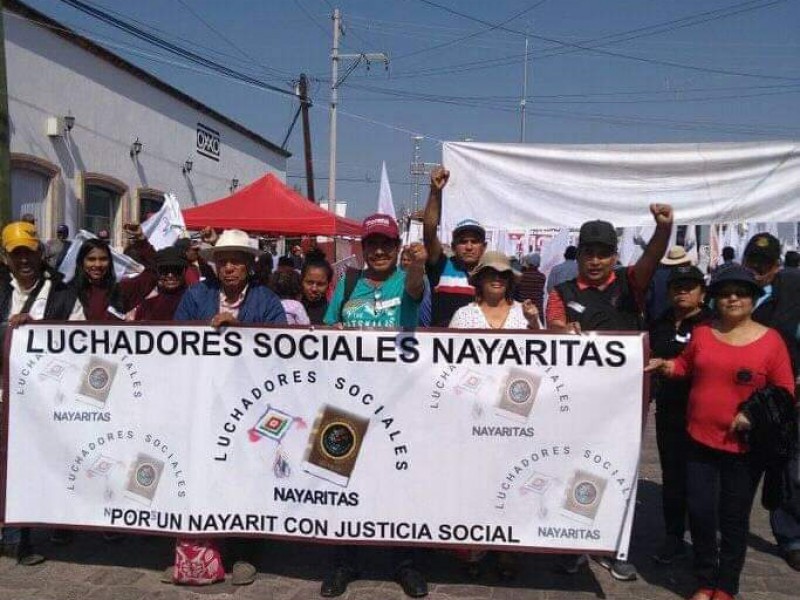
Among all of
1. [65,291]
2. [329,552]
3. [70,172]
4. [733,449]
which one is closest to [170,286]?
[65,291]

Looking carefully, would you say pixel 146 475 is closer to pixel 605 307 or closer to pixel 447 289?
pixel 447 289

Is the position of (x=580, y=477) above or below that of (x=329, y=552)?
above

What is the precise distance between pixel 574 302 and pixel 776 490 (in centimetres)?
135

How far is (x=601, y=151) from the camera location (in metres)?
4.84

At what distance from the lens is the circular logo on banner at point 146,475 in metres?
4.22

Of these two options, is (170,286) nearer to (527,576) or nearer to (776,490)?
(527,576)

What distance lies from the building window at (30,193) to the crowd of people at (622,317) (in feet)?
35.2

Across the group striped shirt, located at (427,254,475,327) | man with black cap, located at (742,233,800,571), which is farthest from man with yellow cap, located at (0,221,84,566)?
man with black cap, located at (742,233,800,571)

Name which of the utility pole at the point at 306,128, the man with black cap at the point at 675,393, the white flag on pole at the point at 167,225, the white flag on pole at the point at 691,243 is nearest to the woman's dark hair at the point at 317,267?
the man with black cap at the point at 675,393

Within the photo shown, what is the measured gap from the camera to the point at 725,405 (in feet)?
12.3

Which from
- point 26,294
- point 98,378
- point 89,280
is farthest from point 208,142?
point 98,378

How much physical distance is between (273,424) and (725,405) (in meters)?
2.21

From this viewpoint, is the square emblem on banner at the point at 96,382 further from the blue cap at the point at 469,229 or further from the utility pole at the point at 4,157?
the utility pole at the point at 4,157

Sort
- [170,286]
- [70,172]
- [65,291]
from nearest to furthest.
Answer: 1. [65,291]
2. [170,286]
3. [70,172]
